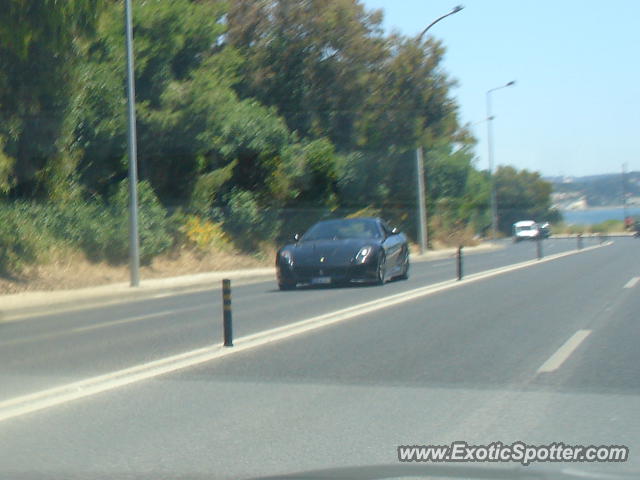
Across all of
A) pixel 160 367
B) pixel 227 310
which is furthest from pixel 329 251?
pixel 160 367

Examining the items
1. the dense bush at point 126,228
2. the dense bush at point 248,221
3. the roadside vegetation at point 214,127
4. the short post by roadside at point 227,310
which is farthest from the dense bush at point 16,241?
the short post by roadside at point 227,310

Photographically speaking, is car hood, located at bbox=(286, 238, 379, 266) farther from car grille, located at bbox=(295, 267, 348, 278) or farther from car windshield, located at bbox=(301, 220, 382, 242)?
car windshield, located at bbox=(301, 220, 382, 242)

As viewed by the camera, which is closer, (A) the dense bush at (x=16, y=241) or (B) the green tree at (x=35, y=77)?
(B) the green tree at (x=35, y=77)

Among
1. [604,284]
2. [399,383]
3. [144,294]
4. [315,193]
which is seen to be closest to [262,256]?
[315,193]

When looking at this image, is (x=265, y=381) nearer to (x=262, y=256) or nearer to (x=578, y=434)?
(x=578, y=434)

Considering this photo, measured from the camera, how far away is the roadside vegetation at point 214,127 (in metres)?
21.8

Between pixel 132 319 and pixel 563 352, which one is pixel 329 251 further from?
pixel 563 352

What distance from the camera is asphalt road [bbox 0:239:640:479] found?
657 cm

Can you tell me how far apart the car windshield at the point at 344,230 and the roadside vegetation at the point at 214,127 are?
6.59 m

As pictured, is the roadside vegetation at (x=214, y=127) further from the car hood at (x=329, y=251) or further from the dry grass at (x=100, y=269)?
the car hood at (x=329, y=251)

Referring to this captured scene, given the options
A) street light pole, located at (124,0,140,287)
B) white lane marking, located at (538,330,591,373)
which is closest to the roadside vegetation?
street light pole, located at (124,0,140,287)

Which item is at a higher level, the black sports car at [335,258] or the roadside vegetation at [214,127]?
the roadside vegetation at [214,127]

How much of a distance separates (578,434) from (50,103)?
1793 cm

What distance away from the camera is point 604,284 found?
20.2 metres
